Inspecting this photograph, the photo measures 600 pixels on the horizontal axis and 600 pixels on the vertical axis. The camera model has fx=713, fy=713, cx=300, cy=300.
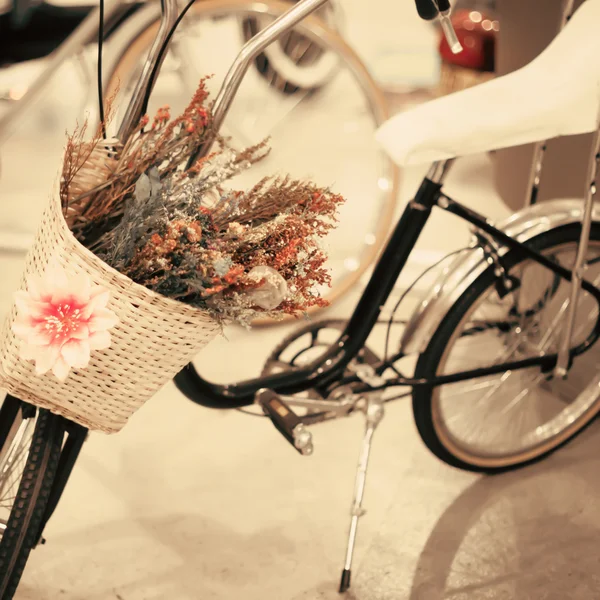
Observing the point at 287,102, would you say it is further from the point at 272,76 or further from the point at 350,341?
the point at 350,341

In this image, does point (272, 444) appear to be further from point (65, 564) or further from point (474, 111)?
point (474, 111)

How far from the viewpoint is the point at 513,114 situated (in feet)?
4.27

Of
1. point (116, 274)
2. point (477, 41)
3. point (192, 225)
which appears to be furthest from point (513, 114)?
point (477, 41)

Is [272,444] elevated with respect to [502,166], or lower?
lower

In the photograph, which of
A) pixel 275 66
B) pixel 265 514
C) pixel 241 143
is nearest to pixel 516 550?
pixel 265 514

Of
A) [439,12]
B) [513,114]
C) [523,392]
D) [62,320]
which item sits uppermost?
[439,12]

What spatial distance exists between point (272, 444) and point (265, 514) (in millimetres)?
244

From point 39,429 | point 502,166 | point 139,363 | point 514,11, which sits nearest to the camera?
point 139,363

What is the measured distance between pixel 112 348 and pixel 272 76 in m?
1.49

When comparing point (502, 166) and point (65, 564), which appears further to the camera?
point (502, 166)

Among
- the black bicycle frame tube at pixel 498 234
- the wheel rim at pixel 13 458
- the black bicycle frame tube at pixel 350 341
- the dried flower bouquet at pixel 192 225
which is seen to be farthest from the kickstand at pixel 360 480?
the wheel rim at pixel 13 458

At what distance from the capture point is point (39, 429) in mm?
1090

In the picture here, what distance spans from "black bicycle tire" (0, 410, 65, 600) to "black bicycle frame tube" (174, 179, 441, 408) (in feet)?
1.04

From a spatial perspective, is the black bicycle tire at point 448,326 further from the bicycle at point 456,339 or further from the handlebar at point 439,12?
the handlebar at point 439,12
